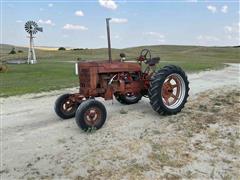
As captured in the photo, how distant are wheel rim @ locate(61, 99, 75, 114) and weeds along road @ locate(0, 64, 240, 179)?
25 centimetres

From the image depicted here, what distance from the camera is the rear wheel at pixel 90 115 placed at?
6.50 m

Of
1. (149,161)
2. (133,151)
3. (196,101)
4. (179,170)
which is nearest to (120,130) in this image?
(133,151)

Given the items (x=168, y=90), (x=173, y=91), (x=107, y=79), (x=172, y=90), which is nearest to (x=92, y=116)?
(x=107, y=79)

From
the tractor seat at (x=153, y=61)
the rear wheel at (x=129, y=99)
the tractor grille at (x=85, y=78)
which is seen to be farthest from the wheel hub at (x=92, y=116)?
the rear wheel at (x=129, y=99)

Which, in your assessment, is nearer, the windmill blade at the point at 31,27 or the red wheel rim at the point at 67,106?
the red wheel rim at the point at 67,106

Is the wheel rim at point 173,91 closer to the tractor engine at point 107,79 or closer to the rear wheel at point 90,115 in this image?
the tractor engine at point 107,79

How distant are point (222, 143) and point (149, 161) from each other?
147 cm

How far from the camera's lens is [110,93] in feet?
24.6

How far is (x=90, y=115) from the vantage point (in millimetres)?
6621

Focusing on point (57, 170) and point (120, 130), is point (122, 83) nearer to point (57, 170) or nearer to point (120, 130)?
point (120, 130)

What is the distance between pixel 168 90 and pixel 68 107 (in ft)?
7.41

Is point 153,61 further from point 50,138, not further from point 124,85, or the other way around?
point 50,138

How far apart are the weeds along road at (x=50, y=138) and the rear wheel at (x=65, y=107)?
0.59 feet

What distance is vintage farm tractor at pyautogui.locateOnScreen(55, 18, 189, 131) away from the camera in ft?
23.9
